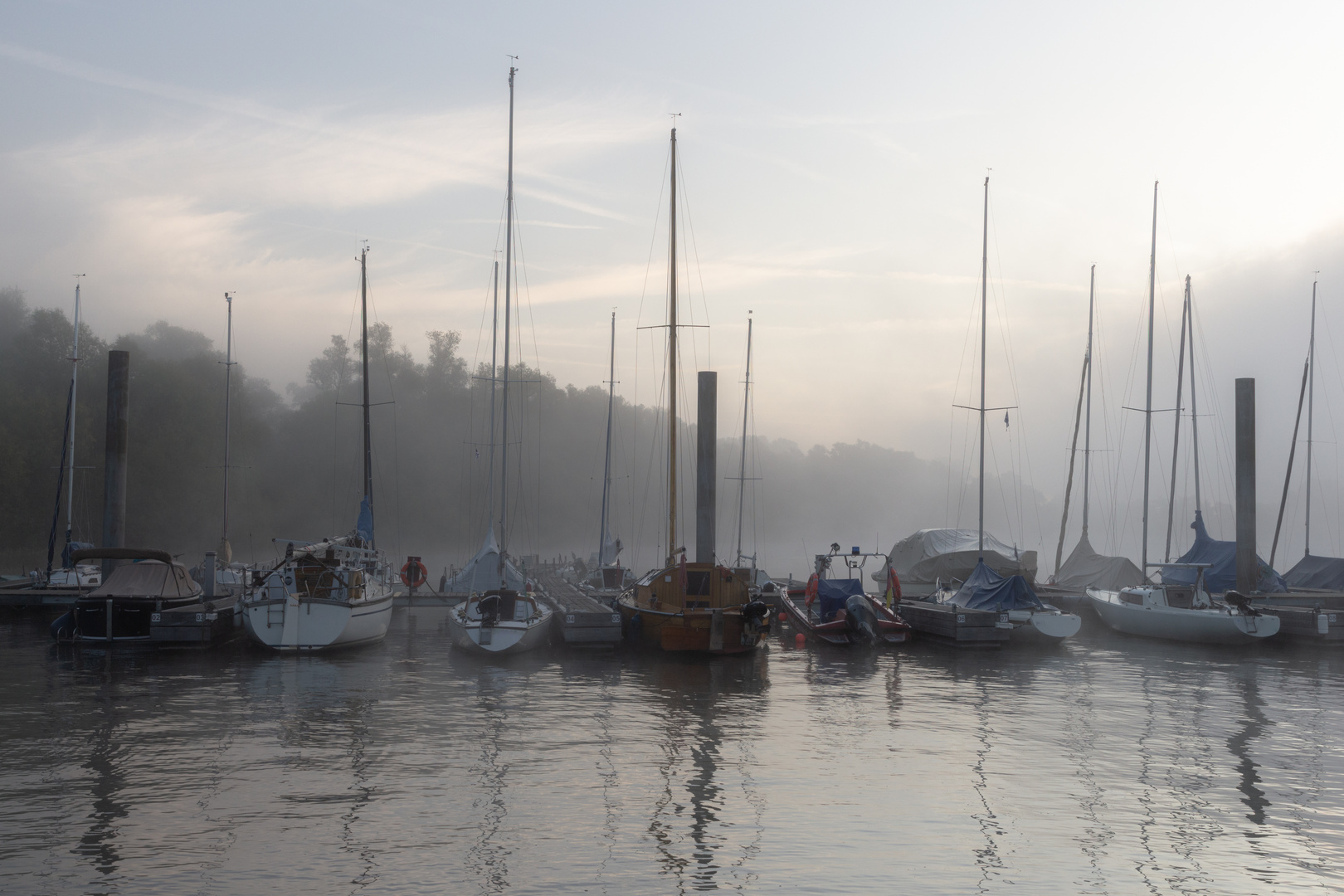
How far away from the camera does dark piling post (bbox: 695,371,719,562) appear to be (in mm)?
31844

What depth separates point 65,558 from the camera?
4341 cm

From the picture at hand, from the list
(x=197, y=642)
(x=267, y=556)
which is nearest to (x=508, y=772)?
(x=197, y=642)

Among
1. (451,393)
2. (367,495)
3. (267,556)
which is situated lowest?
(267,556)

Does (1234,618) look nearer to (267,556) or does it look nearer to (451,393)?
(267,556)

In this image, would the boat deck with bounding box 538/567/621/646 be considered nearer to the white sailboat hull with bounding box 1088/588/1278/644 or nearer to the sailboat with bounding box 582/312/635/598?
the sailboat with bounding box 582/312/635/598

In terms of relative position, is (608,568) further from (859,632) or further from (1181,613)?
(1181,613)

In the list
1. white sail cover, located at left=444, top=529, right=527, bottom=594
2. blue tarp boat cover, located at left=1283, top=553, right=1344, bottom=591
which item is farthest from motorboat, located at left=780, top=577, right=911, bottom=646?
blue tarp boat cover, located at left=1283, top=553, right=1344, bottom=591

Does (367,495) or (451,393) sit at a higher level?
(451,393)

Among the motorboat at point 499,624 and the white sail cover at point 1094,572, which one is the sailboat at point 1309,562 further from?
the motorboat at point 499,624

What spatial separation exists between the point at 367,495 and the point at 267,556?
164 feet

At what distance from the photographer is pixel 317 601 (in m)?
26.6

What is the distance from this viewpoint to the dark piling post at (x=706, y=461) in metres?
31.8

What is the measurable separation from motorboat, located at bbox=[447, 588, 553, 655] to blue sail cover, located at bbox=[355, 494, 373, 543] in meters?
8.25

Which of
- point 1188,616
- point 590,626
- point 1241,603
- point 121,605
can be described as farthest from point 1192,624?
point 121,605
